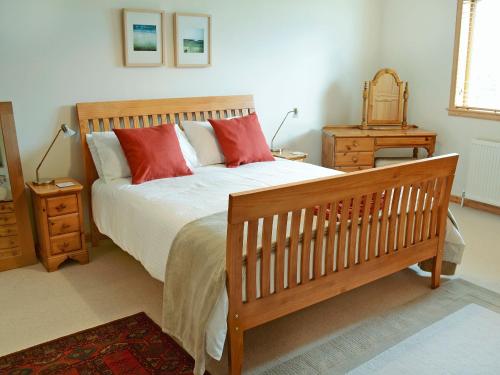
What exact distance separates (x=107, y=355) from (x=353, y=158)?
312 centimetres

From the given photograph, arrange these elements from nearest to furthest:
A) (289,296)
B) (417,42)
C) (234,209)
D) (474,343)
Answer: (234,209) < (289,296) < (474,343) < (417,42)

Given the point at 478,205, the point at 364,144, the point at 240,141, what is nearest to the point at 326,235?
the point at 240,141

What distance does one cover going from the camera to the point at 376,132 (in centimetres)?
490

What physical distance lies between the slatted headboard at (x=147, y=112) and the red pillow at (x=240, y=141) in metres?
0.28

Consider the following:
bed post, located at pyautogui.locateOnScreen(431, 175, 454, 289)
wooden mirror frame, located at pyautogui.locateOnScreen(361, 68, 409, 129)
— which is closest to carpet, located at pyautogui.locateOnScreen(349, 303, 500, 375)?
bed post, located at pyautogui.locateOnScreen(431, 175, 454, 289)

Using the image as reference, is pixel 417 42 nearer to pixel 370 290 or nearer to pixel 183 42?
pixel 183 42

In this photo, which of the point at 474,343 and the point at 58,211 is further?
the point at 58,211

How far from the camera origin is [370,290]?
316 centimetres

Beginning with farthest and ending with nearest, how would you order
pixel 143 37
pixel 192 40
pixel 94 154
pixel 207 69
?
1. pixel 207 69
2. pixel 192 40
3. pixel 143 37
4. pixel 94 154

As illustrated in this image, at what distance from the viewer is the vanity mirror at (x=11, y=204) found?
10.9 ft

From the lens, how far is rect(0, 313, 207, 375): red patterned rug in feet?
7.71

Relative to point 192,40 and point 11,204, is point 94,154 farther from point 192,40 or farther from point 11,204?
point 192,40

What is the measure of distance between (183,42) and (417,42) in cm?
254

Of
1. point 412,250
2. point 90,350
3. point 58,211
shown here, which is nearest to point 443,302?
point 412,250
